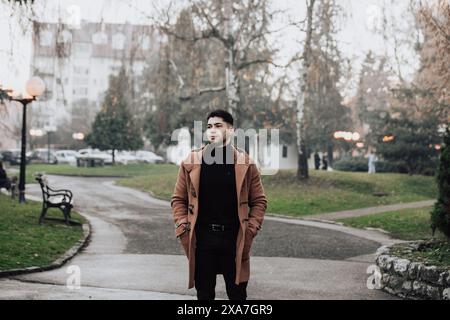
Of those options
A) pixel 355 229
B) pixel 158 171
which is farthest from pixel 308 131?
pixel 355 229

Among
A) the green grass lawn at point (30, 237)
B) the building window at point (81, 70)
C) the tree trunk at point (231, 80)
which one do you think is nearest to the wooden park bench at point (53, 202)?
the green grass lawn at point (30, 237)

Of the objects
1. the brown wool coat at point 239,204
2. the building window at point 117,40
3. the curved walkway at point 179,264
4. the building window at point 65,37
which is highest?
the building window at point 117,40

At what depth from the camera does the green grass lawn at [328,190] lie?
76.7ft

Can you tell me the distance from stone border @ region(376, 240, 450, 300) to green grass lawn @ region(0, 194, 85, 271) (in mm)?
5167

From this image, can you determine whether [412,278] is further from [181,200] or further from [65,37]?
[65,37]

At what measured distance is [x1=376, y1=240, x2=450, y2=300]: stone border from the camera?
8023 millimetres

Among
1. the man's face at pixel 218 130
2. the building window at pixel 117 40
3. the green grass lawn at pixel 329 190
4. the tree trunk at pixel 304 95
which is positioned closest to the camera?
the man's face at pixel 218 130

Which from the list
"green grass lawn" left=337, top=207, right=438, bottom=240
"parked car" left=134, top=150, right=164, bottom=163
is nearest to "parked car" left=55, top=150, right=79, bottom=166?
"parked car" left=134, top=150, right=164, bottom=163

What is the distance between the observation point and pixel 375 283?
9.31 meters

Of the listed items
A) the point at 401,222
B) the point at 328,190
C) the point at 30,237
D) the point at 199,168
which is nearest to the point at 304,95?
the point at 328,190

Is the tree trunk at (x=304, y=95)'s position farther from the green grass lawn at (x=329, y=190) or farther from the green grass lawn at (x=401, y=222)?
the green grass lawn at (x=401, y=222)

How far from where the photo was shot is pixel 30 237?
12.8 meters

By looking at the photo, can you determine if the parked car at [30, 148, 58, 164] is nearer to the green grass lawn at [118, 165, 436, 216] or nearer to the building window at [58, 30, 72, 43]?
the green grass lawn at [118, 165, 436, 216]
